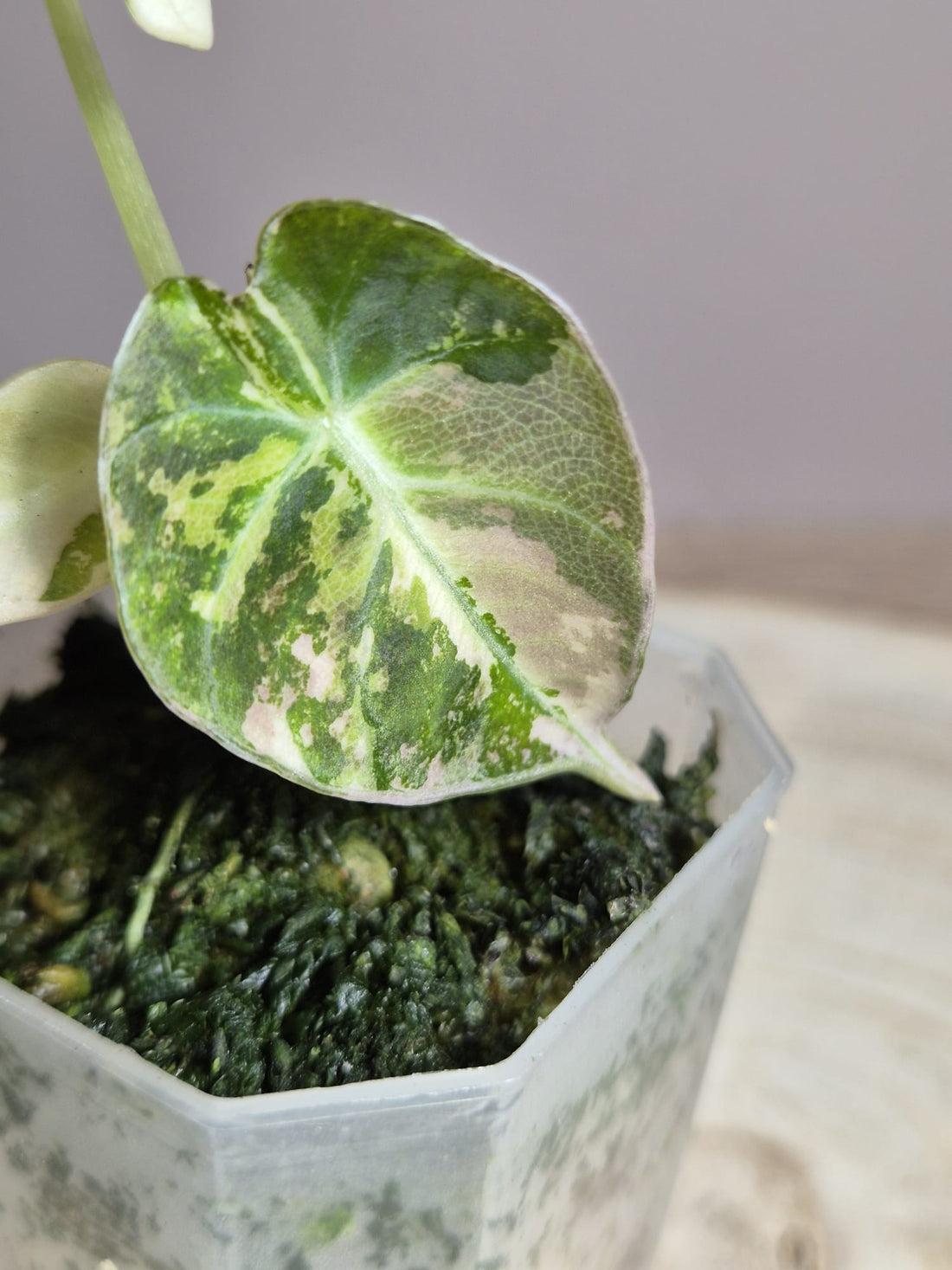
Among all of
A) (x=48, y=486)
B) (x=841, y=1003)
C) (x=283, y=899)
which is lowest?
(x=841, y=1003)

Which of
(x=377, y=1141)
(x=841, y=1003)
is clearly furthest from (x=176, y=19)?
(x=841, y=1003)

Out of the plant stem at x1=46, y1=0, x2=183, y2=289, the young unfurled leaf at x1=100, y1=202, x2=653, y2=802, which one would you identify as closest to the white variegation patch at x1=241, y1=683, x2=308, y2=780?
the young unfurled leaf at x1=100, y1=202, x2=653, y2=802

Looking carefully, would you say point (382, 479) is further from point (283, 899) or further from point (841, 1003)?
point (841, 1003)

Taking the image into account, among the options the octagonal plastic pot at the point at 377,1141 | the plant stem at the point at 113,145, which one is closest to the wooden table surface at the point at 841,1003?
the octagonal plastic pot at the point at 377,1141

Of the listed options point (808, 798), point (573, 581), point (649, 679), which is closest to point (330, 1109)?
point (573, 581)

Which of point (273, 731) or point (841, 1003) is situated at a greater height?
point (273, 731)

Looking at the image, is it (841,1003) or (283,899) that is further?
(841,1003)
